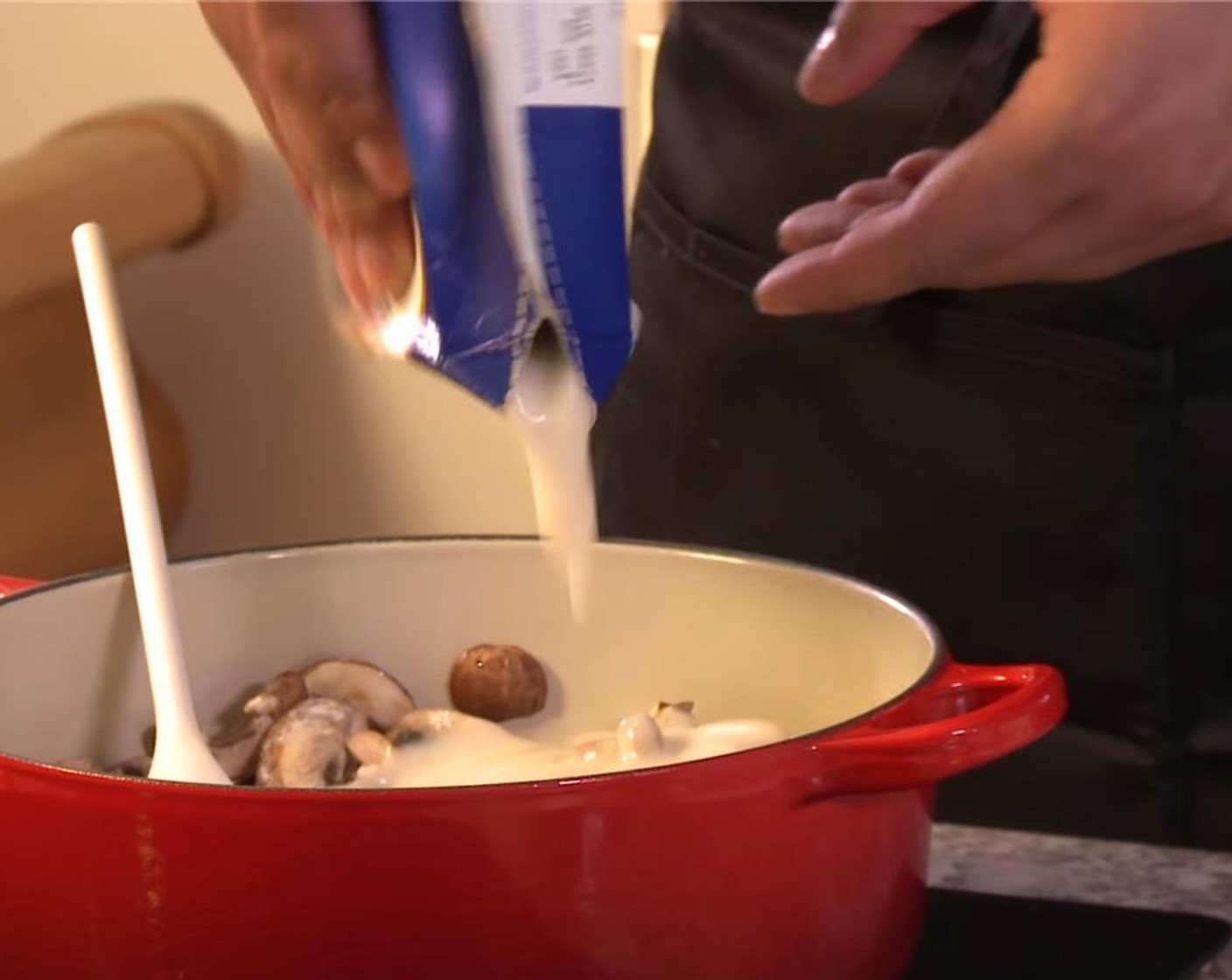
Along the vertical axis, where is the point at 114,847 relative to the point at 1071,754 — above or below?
above

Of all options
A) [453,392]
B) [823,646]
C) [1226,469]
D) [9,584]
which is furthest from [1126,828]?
[453,392]

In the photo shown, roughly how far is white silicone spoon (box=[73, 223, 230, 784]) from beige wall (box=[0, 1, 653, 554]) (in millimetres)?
868

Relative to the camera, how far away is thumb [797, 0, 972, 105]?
643 mm

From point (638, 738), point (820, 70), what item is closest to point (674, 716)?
point (638, 738)

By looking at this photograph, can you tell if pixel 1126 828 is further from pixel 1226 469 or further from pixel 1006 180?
pixel 1006 180

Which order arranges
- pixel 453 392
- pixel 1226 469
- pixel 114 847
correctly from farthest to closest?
pixel 453 392 → pixel 1226 469 → pixel 114 847

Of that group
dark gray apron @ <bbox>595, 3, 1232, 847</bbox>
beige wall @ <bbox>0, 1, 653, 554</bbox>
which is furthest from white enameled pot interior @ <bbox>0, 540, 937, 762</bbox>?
beige wall @ <bbox>0, 1, 653, 554</bbox>

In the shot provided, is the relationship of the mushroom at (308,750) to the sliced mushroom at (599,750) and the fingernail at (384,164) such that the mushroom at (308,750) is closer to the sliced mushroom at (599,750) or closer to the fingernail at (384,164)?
the sliced mushroom at (599,750)

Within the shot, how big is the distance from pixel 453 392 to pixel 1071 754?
0.76 metres

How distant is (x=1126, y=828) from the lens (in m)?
0.85

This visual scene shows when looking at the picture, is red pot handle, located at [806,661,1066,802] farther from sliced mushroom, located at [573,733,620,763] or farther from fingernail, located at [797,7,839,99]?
fingernail, located at [797,7,839,99]

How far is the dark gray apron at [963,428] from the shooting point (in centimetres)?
78

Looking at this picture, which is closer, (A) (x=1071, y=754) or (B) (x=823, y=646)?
(B) (x=823, y=646)

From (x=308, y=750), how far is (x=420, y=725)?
40 millimetres
